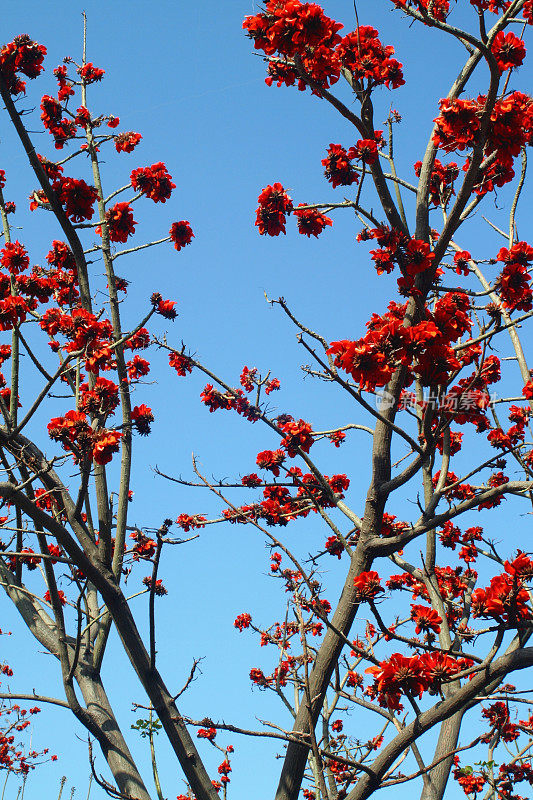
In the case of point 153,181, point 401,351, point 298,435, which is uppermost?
point 153,181

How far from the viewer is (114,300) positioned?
16.6 ft

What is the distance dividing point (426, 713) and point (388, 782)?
0.55 m

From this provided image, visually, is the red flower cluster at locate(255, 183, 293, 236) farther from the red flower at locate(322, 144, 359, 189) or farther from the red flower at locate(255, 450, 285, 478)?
the red flower at locate(255, 450, 285, 478)

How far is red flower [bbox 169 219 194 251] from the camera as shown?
5.58 meters

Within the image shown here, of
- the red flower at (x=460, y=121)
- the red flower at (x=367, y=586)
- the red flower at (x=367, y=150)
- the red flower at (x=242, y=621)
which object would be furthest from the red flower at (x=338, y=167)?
the red flower at (x=242, y=621)

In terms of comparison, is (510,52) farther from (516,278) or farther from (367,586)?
(367,586)

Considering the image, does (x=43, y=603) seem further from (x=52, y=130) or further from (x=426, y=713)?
(x=52, y=130)

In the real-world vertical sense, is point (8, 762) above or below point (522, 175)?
below

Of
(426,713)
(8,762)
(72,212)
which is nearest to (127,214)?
(72,212)

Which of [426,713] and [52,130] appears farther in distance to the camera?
[52,130]

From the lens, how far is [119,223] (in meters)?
5.25

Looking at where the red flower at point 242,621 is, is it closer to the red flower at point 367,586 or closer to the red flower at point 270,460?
the red flower at point 270,460

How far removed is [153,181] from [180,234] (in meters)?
0.47

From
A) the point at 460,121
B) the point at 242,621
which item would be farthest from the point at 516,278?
the point at 242,621
